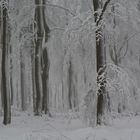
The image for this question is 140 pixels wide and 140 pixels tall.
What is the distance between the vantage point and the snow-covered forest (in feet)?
37.2

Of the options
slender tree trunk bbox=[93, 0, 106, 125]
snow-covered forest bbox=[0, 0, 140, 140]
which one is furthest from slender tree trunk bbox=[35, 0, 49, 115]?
slender tree trunk bbox=[93, 0, 106, 125]

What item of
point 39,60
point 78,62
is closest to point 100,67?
point 39,60

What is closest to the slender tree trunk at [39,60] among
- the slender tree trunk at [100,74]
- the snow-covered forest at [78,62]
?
the snow-covered forest at [78,62]

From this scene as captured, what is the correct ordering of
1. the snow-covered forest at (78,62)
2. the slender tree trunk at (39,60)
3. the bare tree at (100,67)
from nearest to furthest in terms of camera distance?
the snow-covered forest at (78,62), the bare tree at (100,67), the slender tree trunk at (39,60)

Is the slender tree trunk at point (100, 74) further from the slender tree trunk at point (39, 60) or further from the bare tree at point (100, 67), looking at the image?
the slender tree trunk at point (39, 60)

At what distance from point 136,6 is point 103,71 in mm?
14267

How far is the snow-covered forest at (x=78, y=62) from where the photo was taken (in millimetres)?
11336

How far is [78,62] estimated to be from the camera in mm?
23203

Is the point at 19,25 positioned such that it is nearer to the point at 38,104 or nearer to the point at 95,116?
the point at 38,104

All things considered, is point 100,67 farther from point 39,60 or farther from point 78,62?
point 78,62

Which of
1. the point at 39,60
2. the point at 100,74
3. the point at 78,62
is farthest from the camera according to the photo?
the point at 78,62

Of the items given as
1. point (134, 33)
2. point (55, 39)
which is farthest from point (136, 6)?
point (55, 39)

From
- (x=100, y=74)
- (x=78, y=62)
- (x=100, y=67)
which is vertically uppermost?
(x=78, y=62)

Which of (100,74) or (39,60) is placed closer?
(100,74)
